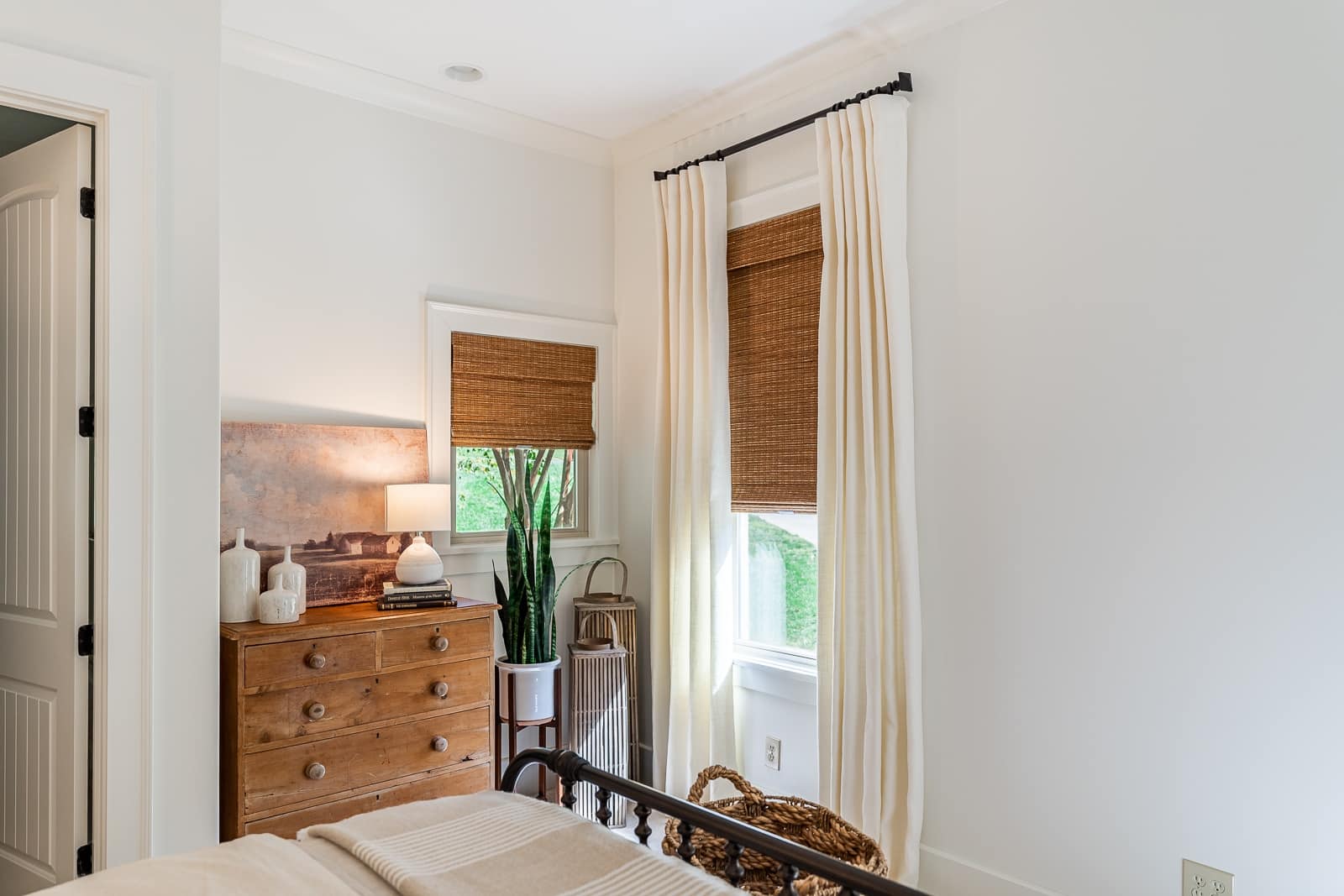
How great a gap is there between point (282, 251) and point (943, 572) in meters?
2.49

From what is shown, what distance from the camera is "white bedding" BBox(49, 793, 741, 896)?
1392 mm

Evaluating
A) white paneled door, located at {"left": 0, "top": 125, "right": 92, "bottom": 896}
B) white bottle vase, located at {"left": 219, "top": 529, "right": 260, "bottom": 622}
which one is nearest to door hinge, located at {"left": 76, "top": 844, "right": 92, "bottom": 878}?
Answer: white paneled door, located at {"left": 0, "top": 125, "right": 92, "bottom": 896}

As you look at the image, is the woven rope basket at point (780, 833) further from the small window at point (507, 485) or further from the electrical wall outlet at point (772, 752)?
the small window at point (507, 485)

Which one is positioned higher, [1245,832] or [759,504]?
[759,504]

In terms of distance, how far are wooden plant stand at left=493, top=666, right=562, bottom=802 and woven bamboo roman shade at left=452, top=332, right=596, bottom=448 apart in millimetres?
955

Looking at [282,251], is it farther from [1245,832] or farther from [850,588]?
[1245,832]

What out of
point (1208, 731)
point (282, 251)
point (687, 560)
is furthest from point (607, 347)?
point (1208, 731)

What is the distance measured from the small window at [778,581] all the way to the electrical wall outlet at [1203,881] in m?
1.27

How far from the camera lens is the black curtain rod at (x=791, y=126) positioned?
111 inches

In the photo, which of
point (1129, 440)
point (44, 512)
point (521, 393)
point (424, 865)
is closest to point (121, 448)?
point (44, 512)

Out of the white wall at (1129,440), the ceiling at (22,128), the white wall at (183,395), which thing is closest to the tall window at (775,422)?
the white wall at (1129,440)

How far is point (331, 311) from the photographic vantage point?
10.7 feet

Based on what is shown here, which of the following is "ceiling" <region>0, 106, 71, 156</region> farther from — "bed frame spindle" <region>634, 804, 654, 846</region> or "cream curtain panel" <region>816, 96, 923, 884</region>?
"bed frame spindle" <region>634, 804, 654, 846</region>

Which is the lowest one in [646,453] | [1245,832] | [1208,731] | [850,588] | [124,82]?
[1245,832]
